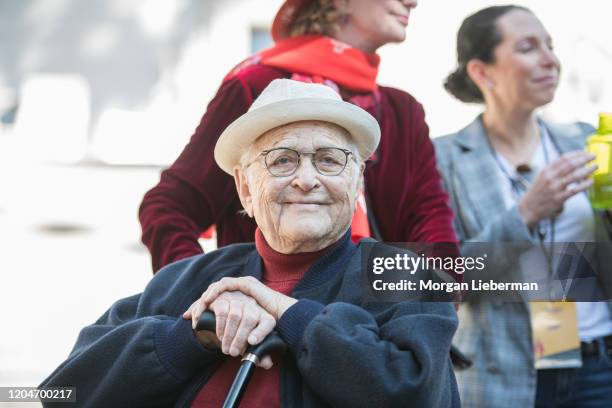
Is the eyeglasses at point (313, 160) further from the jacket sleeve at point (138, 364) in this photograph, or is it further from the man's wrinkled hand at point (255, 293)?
the jacket sleeve at point (138, 364)

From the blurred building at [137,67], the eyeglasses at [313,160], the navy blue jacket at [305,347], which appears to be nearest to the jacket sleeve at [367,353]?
the navy blue jacket at [305,347]

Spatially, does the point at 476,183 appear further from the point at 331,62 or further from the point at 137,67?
the point at 137,67

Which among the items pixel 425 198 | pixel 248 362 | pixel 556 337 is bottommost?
pixel 556 337

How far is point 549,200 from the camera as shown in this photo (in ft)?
8.25

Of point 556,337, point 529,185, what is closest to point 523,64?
point 529,185

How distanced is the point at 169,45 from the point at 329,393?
160 centimetres

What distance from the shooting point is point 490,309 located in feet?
8.46

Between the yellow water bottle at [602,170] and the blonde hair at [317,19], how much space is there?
28.4 inches

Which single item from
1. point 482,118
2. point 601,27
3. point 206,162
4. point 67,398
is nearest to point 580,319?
point 482,118

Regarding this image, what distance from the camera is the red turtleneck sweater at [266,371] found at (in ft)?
6.01

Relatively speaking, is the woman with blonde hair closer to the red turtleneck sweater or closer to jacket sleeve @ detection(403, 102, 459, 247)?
jacket sleeve @ detection(403, 102, 459, 247)

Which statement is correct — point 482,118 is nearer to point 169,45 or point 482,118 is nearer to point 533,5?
point 533,5

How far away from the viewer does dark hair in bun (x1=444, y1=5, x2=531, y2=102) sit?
8.87 ft

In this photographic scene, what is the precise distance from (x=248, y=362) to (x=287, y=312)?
115mm
